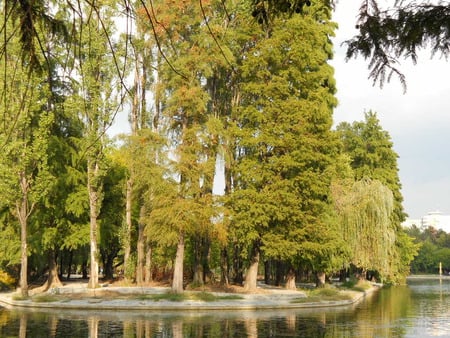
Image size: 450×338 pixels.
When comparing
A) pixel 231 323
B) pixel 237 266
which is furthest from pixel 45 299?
pixel 237 266

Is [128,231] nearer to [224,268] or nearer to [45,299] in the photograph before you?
[224,268]

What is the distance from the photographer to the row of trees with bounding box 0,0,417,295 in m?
30.2

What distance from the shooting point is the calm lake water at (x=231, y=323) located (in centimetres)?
1847

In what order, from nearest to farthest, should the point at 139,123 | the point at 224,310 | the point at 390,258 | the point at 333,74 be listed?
1. the point at 224,310
2. the point at 139,123
3. the point at 333,74
4. the point at 390,258

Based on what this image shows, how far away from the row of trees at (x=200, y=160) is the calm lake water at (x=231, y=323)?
5778 mm

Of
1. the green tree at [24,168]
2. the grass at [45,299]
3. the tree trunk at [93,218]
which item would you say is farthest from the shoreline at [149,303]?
the green tree at [24,168]

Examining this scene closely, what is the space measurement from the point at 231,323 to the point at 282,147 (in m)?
13.8

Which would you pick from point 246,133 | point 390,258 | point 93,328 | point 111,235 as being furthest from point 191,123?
point 390,258

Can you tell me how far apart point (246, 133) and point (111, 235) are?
12.8 meters

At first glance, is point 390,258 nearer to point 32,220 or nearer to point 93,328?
point 32,220

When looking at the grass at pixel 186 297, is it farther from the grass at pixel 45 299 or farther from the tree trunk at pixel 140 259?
the tree trunk at pixel 140 259

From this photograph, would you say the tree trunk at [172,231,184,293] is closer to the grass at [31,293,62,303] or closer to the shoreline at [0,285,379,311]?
the shoreline at [0,285,379,311]

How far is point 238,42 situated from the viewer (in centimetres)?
3562

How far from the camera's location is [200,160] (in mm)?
31094
